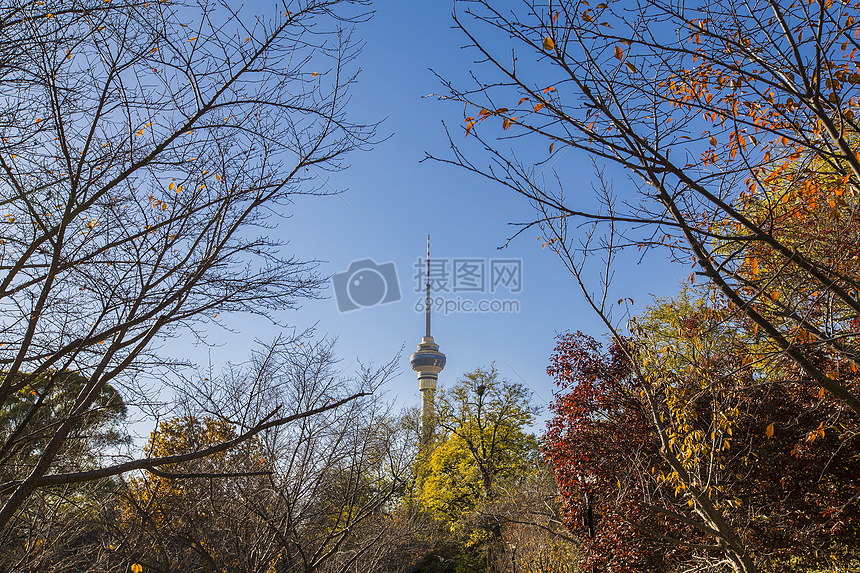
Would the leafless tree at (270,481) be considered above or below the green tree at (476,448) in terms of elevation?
below

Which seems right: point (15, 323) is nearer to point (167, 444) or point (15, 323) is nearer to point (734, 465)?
point (734, 465)

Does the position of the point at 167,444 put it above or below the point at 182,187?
above

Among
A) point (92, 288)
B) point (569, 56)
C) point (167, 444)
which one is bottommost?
point (92, 288)

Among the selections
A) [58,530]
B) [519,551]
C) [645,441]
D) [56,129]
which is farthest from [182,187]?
[519,551]

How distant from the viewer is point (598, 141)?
3182 millimetres

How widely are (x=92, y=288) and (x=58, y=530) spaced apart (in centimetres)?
442

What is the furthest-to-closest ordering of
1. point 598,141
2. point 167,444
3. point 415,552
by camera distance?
point 415,552 < point 167,444 < point 598,141

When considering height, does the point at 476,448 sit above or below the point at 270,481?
above

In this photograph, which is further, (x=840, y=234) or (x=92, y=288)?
(x=840, y=234)

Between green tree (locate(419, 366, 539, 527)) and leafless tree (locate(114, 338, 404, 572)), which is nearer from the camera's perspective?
leafless tree (locate(114, 338, 404, 572))

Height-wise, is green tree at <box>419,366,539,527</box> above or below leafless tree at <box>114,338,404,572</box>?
above

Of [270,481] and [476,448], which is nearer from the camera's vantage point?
[270,481]

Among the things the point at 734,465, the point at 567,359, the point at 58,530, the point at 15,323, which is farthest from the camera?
the point at 567,359

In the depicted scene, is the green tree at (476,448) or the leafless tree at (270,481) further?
the green tree at (476,448)
